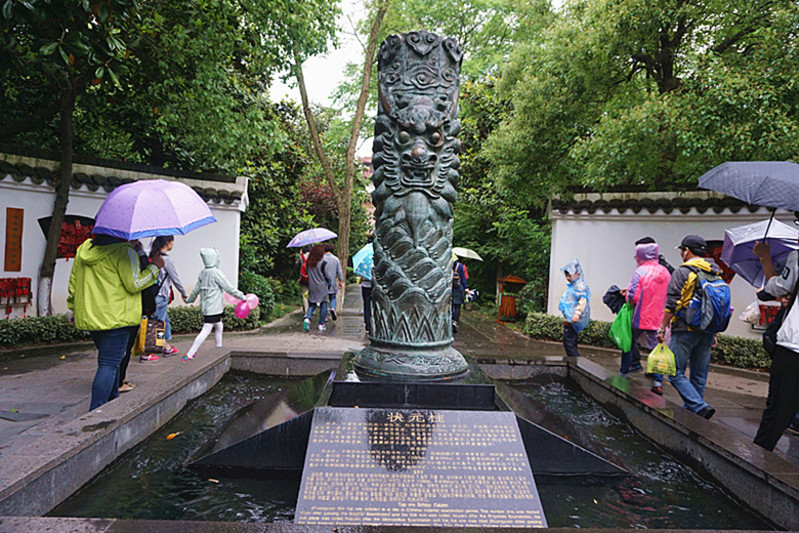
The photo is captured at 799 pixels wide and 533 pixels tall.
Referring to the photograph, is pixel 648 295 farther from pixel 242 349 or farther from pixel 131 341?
pixel 131 341

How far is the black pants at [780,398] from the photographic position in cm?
347

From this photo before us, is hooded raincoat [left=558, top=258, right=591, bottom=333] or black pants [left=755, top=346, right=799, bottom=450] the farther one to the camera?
hooded raincoat [left=558, top=258, right=591, bottom=333]

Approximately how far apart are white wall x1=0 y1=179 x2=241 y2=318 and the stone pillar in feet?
24.1

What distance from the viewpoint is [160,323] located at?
728cm

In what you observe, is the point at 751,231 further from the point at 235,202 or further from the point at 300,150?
the point at 300,150

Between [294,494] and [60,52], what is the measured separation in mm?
3928

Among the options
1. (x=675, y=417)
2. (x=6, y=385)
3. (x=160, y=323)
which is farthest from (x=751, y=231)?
(x=6, y=385)

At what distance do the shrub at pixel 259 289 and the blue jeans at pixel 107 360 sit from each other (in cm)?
827

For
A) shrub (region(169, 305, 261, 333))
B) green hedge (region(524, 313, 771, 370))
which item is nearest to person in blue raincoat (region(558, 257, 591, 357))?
green hedge (region(524, 313, 771, 370))

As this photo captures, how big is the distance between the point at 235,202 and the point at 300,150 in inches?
216

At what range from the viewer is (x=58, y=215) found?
8672 mm

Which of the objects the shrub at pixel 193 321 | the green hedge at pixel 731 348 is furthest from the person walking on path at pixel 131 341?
the green hedge at pixel 731 348

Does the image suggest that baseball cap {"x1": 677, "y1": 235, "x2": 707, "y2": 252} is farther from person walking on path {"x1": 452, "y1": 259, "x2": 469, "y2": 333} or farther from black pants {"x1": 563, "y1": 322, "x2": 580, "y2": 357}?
person walking on path {"x1": 452, "y1": 259, "x2": 469, "y2": 333}

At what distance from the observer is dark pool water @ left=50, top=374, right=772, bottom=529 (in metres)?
2.91
